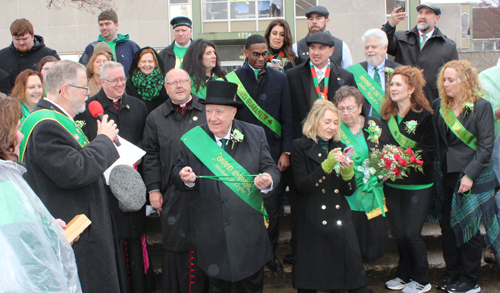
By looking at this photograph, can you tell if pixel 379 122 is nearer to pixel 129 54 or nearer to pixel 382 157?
pixel 382 157

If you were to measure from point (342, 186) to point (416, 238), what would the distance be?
3.48ft

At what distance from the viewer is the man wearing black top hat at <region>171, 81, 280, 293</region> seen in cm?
325

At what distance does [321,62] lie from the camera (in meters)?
4.60

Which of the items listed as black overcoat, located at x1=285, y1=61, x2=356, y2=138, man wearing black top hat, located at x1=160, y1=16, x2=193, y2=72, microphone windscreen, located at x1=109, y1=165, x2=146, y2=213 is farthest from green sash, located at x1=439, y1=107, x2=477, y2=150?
man wearing black top hat, located at x1=160, y1=16, x2=193, y2=72

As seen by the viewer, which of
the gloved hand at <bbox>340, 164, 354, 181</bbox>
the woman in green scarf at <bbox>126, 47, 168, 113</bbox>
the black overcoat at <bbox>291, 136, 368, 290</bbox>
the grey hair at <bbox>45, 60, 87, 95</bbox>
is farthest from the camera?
the woman in green scarf at <bbox>126, 47, 168, 113</bbox>

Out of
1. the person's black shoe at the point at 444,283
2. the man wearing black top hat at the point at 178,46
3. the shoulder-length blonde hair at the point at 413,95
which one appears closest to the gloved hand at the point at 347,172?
the shoulder-length blonde hair at the point at 413,95

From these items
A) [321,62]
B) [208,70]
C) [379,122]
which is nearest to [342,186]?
[379,122]

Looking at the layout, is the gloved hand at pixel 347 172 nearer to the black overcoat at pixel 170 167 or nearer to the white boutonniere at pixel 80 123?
the black overcoat at pixel 170 167

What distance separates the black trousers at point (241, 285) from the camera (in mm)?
3326

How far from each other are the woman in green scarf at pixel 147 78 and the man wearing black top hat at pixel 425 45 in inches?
107

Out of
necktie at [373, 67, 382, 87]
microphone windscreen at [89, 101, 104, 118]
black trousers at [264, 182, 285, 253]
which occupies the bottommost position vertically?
black trousers at [264, 182, 285, 253]

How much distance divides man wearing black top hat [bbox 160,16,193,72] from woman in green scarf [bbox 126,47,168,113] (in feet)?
2.15

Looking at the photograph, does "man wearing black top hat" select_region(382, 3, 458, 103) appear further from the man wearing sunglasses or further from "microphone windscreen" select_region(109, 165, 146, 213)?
"microphone windscreen" select_region(109, 165, 146, 213)

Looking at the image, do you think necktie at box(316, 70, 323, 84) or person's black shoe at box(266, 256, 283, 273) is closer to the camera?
person's black shoe at box(266, 256, 283, 273)
